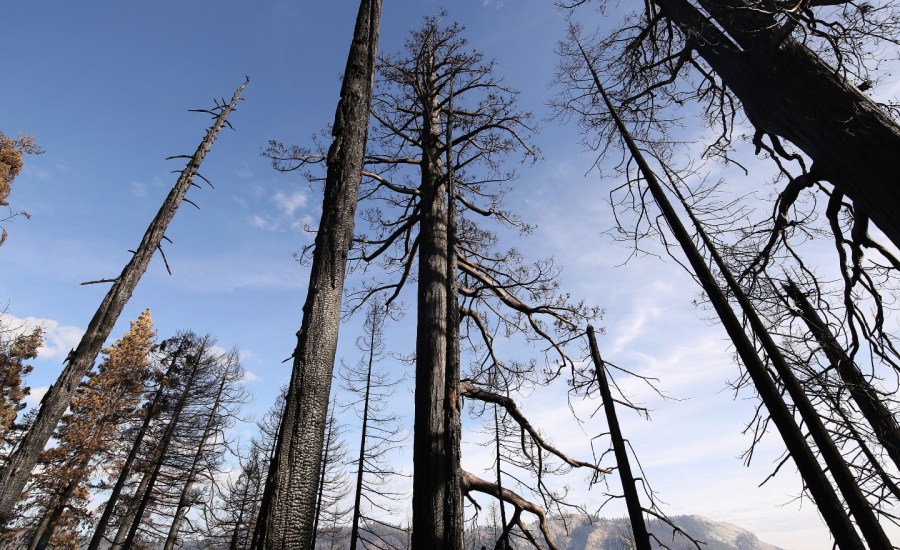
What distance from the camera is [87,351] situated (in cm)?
516

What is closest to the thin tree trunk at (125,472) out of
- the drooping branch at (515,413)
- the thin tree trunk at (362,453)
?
the thin tree trunk at (362,453)

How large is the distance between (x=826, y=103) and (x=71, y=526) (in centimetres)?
2336

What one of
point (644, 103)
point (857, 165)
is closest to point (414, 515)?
point (857, 165)

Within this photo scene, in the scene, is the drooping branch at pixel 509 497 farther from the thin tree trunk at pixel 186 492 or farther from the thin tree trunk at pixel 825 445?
the thin tree trunk at pixel 186 492

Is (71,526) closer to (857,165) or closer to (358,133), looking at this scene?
(358,133)

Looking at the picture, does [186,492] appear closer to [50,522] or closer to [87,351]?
[50,522]

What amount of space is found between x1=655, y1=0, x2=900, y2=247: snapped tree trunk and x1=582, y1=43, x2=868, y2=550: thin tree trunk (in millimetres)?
1220

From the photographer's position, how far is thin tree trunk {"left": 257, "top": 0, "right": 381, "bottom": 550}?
71.4 inches

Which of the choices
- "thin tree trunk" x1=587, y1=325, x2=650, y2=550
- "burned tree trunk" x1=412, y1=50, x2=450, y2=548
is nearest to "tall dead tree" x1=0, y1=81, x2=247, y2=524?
"burned tree trunk" x1=412, y1=50, x2=450, y2=548

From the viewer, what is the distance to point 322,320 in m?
2.29

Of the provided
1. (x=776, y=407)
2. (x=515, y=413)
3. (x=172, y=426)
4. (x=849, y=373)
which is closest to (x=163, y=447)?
(x=172, y=426)

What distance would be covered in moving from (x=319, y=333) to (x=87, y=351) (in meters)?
5.03

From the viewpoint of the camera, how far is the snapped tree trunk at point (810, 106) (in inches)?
123

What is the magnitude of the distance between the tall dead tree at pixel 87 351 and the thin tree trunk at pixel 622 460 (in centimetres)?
661
